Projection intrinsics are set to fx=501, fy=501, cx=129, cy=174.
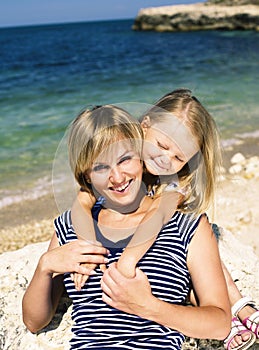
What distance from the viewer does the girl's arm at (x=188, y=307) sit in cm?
196

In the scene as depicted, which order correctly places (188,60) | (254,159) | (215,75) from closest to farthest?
(254,159), (215,75), (188,60)

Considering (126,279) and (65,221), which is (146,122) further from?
(126,279)

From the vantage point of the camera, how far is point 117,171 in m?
1.98

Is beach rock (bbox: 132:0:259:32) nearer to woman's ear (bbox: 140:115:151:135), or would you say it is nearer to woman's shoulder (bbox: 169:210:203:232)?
woman's ear (bbox: 140:115:151:135)

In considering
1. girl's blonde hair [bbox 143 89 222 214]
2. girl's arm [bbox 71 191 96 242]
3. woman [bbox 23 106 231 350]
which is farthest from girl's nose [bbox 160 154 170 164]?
girl's arm [bbox 71 191 96 242]

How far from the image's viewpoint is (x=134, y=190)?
2.15 meters

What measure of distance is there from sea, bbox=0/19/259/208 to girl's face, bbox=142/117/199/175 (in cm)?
22

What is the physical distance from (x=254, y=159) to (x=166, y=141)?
4.59 metres

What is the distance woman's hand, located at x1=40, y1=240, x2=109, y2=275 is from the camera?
206 centimetres

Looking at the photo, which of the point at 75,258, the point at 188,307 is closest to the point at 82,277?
the point at 75,258

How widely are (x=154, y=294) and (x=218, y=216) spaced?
3.03m

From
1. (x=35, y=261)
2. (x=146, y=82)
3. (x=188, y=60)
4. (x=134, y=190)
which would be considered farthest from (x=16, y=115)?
(x=188, y=60)

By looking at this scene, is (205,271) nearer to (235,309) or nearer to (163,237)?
(163,237)

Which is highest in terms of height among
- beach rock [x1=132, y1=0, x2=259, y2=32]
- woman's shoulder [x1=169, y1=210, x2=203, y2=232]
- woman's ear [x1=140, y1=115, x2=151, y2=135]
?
woman's ear [x1=140, y1=115, x2=151, y2=135]
